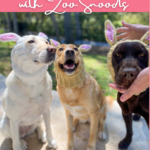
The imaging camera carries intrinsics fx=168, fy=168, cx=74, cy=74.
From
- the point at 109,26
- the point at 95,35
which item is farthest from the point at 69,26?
the point at 109,26

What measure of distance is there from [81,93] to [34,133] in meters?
0.99

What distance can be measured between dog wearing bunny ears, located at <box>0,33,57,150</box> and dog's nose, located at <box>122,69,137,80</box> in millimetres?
608

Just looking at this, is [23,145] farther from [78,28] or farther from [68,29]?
[78,28]

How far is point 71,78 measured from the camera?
5.31 ft

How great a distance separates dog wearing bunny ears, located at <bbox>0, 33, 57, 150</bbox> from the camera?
4.71ft

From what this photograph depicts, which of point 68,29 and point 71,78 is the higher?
point 68,29

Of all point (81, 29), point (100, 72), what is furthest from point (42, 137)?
point (81, 29)

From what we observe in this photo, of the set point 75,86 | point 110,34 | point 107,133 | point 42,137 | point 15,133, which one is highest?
point 110,34

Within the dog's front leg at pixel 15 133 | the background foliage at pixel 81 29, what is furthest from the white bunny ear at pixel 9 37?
the background foliage at pixel 81 29

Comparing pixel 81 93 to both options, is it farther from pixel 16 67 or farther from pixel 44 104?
pixel 16 67

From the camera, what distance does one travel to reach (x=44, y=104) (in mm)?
1739

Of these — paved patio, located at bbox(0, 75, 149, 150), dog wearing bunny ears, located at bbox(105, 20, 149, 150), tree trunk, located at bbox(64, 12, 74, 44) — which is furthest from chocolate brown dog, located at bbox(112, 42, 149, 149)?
tree trunk, located at bbox(64, 12, 74, 44)

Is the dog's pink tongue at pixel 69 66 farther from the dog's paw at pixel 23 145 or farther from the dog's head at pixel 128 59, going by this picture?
the dog's paw at pixel 23 145

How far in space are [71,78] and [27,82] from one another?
42cm
